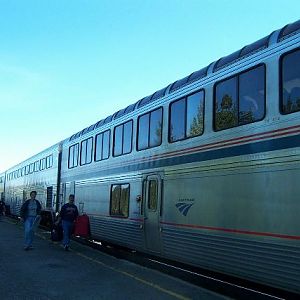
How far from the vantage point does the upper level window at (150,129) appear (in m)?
11.1

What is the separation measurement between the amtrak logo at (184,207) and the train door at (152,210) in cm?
98

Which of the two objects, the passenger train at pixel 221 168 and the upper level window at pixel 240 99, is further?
the upper level window at pixel 240 99

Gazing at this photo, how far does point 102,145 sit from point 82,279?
20.0ft

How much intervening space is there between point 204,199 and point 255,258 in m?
1.78

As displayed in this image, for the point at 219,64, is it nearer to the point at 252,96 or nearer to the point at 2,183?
the point at 252,96

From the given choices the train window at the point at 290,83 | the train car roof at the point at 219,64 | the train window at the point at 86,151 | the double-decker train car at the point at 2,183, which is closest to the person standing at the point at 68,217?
the train window at the point at 86,151

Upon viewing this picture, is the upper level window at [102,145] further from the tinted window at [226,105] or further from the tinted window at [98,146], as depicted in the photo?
the tinted window at [226,105]

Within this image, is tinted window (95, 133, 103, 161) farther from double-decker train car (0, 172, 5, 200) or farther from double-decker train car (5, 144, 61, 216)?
double-decker train car (0, 172, 5, 200)

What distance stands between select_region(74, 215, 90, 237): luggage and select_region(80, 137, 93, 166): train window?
6.06ft

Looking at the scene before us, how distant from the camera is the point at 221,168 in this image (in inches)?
332

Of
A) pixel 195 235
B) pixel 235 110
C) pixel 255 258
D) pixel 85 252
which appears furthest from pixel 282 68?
pixel 85 252

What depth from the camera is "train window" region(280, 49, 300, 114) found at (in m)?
6.92

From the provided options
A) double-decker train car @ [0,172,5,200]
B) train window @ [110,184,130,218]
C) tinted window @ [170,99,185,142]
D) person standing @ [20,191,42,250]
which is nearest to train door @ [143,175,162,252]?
tinted window @ [170,99,185,142]

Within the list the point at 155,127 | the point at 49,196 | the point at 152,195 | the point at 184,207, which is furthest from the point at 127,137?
the point at 49,196
